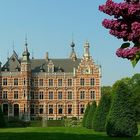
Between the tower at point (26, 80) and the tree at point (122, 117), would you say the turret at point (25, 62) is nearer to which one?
the tower at point (26, 80)

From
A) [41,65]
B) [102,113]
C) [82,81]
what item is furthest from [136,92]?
[102,113]

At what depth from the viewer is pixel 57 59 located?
72250mm

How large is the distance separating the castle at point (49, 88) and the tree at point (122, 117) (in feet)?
145

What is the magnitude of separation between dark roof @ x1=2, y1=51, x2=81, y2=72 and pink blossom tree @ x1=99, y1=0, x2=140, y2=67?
66.2 meters

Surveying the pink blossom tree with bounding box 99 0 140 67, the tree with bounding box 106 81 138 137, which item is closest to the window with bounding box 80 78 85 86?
the tree with bounding box 106 81 138 137

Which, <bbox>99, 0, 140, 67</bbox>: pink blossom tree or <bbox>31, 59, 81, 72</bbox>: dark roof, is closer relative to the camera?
<bbox>99, 0, 140, 67</bbox>: pink blossom tree

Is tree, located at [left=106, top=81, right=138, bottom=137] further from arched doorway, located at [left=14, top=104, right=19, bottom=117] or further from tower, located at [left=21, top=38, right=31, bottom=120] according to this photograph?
arched doorway, located at [left=14, top=104, right=19, bottom=117]

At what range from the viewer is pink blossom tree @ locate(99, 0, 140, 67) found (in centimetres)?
386

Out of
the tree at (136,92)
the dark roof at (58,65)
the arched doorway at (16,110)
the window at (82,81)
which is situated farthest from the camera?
the dark roof at (58,65)

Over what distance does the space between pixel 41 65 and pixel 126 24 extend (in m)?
67.4

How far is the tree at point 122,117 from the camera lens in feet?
75.7

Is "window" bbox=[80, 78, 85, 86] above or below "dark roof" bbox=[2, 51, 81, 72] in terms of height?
below

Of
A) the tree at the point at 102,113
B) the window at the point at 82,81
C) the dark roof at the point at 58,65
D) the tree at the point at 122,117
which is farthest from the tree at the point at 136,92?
the tree at the point at 122,117

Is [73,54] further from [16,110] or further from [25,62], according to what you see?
[16,110]
